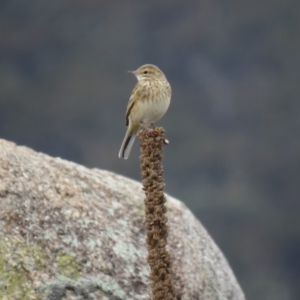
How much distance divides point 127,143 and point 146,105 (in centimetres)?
50

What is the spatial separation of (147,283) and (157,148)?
2.57 metres

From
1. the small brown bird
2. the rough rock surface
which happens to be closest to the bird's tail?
the small brown bird

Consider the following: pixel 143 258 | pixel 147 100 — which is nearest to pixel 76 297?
pixel 143 258

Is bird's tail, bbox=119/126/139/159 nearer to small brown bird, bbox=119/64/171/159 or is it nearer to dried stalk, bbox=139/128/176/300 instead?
small brown bird, bbox=119/64/171/159

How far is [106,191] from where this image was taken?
29.7 ft

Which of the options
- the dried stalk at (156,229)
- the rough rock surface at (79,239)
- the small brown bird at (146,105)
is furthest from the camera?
the small brown bird at (146,105)

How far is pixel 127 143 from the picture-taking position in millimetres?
9930

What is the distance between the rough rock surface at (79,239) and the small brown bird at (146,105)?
68cm

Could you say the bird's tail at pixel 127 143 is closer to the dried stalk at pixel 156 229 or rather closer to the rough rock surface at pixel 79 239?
the rough rock surface at pixel 79 239

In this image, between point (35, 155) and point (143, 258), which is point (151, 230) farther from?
point (35, 155)

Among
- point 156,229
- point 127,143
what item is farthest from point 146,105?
point 156,229

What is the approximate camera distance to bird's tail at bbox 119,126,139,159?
9766mm

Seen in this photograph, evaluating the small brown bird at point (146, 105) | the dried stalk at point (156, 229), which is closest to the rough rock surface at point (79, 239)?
the small brown bird at point (146, 105)

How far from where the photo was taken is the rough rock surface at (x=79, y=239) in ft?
24.6
